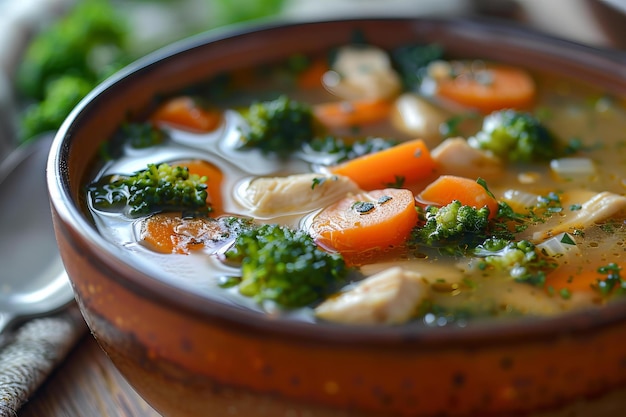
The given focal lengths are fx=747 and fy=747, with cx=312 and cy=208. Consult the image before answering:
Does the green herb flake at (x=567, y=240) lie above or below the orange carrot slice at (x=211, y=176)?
above

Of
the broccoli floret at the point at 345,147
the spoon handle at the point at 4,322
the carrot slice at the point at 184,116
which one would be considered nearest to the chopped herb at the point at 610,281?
the broccoli floret at the point at 345,147

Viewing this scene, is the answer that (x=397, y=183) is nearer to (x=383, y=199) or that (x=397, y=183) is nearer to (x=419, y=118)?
(x=383, y=199)

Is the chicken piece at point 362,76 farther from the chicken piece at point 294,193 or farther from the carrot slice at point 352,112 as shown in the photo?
the chicken piece at point 294,193

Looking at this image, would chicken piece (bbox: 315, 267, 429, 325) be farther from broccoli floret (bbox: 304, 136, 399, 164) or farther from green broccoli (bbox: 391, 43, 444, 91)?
green broccoli (bbox: 391, 43, 444, 91)

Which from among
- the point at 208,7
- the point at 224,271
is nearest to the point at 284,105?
the point at 224,271

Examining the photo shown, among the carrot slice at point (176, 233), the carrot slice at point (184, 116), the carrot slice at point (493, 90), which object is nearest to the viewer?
the carrot slice at point (176, 233)

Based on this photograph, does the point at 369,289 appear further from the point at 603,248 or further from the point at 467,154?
the point at 467,154

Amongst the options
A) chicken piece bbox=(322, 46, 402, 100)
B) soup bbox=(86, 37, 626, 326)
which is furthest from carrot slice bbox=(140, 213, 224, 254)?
chicken piece bbox=(322, 46, 402, 100)

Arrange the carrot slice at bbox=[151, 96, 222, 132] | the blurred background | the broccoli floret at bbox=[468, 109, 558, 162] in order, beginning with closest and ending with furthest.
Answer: the broccoli floret at bbox=[468, 109, 558, 162] < the carrot slice at bbox=[151, 96, 222, 132] < the blurred background
